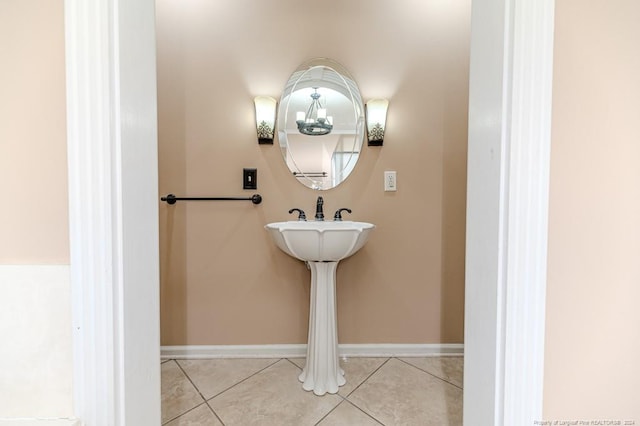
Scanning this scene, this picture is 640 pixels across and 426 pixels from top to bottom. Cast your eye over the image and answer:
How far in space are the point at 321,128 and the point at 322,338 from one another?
1185 mm

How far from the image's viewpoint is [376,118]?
1524mm

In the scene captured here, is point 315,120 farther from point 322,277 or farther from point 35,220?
point 35,220

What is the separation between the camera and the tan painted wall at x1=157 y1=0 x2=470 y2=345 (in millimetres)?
1512

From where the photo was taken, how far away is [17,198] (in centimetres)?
45

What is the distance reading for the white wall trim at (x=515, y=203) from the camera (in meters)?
0.44

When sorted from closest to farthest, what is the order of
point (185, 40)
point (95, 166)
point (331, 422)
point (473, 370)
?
point (95, 166) → point (473, 370) → point (331, 422) → point (185, 40)

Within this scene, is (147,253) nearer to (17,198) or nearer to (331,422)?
(17,198)

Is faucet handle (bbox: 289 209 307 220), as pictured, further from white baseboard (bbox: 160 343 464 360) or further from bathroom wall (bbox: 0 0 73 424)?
bathroom wall (bbox: 0 0 73 424)

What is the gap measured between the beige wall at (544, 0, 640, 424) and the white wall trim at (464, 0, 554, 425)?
4 cm

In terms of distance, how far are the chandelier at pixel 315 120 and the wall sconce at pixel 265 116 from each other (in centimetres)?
15

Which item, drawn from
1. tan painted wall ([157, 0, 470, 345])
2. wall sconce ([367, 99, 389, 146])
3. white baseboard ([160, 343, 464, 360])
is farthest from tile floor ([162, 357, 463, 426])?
wall sconce ([367, 99, 389, 146])

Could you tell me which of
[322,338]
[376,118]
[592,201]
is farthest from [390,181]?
[592,201]

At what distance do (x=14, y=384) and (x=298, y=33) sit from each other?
5.83ft

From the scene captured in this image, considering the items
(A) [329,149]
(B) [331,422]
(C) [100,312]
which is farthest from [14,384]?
(A) [329,149]
